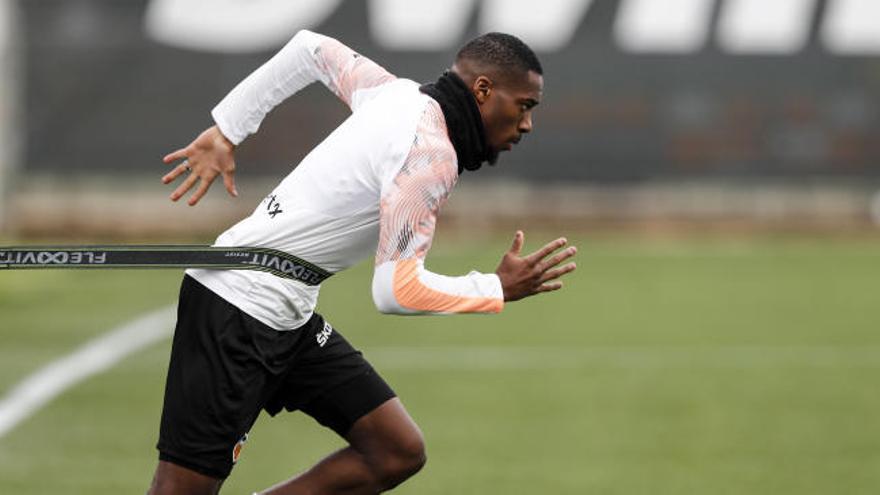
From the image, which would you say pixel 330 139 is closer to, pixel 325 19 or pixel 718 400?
pixel 718 400

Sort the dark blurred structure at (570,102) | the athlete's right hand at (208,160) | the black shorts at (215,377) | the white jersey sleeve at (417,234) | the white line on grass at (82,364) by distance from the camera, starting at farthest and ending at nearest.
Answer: the dark blurred structure at (570,102) < the white line on grass at (82,364) < the athlete's right hand at (208,160) < the black shorts at (215,377) < the white jersey sleeve at (417,234)

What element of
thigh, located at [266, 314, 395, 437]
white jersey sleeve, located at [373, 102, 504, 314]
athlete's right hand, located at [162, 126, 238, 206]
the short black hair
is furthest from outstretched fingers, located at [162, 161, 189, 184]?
the short black hair

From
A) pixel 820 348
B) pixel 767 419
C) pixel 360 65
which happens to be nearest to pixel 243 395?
pixel 360 65

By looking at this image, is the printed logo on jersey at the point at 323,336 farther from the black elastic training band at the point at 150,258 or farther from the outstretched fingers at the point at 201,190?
the outstretched fingers at the point at 201,190

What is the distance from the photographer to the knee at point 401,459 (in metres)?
6.17

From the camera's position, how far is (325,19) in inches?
873

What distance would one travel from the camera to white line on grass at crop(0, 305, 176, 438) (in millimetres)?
10336

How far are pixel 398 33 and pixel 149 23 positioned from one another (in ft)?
11.0

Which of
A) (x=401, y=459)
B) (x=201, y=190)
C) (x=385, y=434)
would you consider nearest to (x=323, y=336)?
(x=385, y=434)

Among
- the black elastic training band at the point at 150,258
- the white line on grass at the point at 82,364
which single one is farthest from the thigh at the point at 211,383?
the white line on grass at the point at 82,364

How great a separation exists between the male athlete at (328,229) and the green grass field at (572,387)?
2.55 meters

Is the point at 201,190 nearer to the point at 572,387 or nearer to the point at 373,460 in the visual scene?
the point at 373,460

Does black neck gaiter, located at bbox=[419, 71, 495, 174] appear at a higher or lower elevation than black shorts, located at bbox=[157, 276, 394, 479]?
higher

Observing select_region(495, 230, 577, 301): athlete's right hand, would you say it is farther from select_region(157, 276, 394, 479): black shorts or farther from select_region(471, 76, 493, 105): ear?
select_region(157, 276, 394, 479): black shorts
